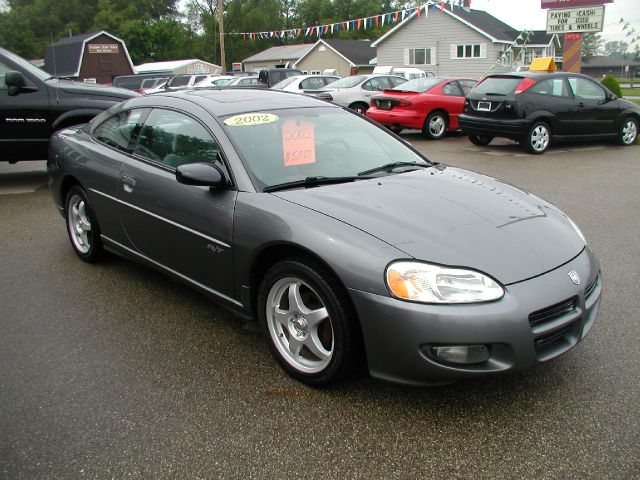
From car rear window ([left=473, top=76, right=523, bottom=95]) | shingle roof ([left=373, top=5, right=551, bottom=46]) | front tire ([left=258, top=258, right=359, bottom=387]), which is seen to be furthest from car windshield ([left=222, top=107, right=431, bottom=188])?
shingle roof ([left=373, top=5, right=551, bottom=46])

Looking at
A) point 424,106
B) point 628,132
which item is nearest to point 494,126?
point 424,106

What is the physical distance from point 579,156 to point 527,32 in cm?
498

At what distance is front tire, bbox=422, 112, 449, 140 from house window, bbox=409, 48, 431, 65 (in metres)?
28.0

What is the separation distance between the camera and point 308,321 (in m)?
2.92

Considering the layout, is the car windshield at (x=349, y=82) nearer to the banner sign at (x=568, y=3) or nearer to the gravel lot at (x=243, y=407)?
the banner sign at (x=568, y=3)

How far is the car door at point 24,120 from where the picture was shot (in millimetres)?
7699

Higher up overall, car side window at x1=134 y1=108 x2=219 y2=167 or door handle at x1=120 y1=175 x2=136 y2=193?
car side window at x1=134 y1=108 x2=219 y2=167

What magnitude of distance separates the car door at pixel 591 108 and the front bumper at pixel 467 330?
9983 mm

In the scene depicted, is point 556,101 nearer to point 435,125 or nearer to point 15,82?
point 435,125

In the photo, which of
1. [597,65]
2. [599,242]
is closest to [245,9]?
[597,65]

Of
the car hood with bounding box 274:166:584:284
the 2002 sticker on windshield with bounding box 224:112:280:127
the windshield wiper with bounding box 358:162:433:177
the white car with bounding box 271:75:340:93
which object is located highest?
the white car with bounding box 271:75:340:93

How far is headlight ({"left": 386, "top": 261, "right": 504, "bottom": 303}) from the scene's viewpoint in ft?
8.33

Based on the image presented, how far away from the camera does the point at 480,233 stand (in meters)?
2.87

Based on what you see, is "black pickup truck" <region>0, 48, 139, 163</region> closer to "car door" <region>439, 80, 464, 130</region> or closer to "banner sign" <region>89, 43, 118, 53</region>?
"car door" <region>439, 80, 464, 130</region>
